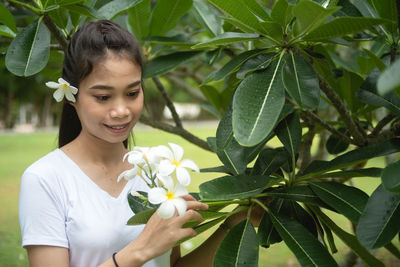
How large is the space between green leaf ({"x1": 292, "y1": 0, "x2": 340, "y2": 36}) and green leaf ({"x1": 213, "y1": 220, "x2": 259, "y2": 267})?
433 mm

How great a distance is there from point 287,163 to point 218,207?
0.76 feet

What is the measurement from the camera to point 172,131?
6.04ft

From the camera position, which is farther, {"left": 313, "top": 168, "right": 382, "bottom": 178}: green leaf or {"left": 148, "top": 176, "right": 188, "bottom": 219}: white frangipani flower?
{"left": 313, "top": 168, "right": 382, "bottom": 178}: green leaf

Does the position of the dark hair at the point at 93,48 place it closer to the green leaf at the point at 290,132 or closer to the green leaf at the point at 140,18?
the green leaf at the point at 140,18

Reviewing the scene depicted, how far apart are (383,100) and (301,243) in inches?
15.0

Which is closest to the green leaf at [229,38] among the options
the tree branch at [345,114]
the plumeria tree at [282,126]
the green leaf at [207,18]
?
the plumeria tree at [282,126]

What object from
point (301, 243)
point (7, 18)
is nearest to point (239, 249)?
point (301, 243)

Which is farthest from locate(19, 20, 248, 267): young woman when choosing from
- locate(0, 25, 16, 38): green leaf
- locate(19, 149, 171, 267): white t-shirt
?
locate(0, 25, 16, 38): green leaf

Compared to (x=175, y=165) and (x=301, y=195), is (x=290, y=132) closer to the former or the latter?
(x=301, y=195)

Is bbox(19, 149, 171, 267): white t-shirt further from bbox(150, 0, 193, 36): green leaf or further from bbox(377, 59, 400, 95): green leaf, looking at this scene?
bbox(377, 59, 400, 95): green leaf

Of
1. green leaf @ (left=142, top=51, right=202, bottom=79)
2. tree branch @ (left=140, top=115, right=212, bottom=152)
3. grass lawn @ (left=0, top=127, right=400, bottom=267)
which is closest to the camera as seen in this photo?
green leaf @ (left=142, top=51, right=202, bottom=79)

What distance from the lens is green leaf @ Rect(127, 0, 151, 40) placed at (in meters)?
1.47

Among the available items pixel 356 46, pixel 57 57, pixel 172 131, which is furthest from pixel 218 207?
pixel 356 46

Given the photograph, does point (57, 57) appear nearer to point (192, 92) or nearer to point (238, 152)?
point (238, 152)
